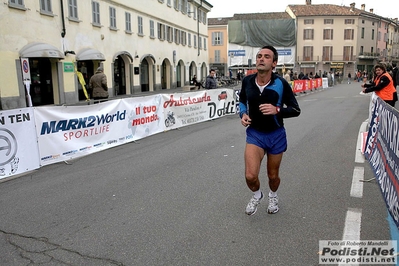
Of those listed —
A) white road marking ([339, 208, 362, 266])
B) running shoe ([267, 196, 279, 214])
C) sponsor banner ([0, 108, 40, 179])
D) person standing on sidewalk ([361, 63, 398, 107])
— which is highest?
person standing on sidewalk ([361, 63, 398, 107])

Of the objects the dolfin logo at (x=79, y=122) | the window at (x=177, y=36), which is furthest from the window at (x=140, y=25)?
the dolfin logo at (x=79, y=122)

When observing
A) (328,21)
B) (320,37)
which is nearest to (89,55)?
(320,37)

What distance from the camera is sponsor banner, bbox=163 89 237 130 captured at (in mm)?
11492

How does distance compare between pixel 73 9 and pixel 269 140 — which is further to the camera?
pixel 73 9

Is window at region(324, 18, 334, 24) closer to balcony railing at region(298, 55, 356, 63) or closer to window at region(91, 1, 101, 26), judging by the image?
balcony railing at region(298, 55, 356, 63)

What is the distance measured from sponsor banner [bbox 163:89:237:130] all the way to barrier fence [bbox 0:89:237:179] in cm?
3

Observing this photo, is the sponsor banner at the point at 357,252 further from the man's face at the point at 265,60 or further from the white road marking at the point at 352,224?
the man's face at the point at 265,60

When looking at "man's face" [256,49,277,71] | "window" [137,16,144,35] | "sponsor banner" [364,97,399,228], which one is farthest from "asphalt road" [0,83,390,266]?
"window" [137,16,144,35]

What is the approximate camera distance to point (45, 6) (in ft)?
60.7

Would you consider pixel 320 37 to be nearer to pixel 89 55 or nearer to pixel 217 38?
pixel 217 38

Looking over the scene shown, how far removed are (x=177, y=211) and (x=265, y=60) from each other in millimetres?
2150

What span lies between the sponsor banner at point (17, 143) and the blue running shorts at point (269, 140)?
471 cm

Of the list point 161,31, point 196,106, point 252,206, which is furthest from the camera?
point 161,31

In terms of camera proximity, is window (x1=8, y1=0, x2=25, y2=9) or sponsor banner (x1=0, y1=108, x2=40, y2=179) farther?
window (x1=8, y1=0, x2=25, y2=9)
